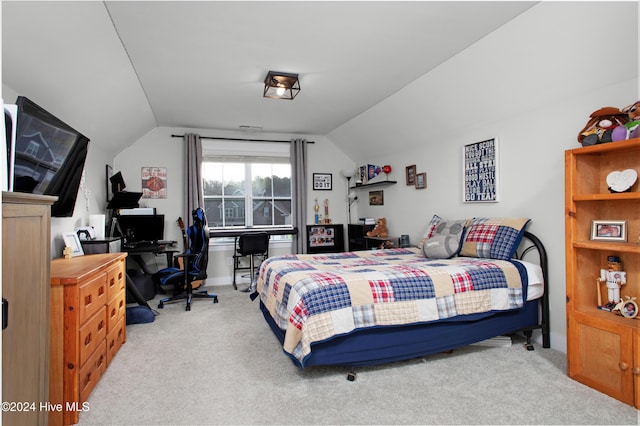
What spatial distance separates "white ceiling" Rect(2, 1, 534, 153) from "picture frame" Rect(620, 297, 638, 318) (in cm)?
202

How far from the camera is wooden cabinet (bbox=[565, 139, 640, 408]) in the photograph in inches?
83.7

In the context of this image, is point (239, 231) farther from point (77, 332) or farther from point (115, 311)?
point (77, 332)

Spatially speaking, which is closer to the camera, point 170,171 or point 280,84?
point 280,84

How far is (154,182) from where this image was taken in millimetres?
5324

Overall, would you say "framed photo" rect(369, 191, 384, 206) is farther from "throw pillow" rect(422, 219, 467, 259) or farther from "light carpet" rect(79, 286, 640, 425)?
"light carpet" rect(79, 286, 640, 425)

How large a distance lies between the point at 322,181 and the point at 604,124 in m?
4.27

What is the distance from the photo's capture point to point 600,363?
2.22 m

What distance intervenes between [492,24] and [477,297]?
Answer: 6.53 ft

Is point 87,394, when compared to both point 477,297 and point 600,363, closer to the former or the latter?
point 477,297

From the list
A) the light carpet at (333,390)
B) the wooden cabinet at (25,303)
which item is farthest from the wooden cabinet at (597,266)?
the wooden cabinet at (25,303)

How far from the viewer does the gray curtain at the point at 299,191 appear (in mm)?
5875

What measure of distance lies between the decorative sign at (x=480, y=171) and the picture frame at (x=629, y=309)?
4.52 feet

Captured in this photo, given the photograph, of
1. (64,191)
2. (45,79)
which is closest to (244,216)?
(64,191)

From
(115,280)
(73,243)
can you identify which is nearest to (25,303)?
(115,280)
